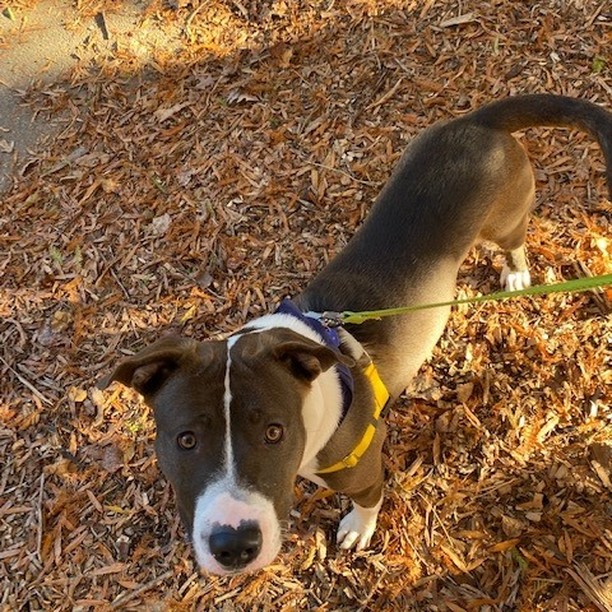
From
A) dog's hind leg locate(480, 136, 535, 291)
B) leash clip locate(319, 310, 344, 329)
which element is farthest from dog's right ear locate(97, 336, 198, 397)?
dog's hind leg locate(480, 136, 535, 291)

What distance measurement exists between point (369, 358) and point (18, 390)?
2.82 m

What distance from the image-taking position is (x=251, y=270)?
542 cm

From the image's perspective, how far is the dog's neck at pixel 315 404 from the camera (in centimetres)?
336

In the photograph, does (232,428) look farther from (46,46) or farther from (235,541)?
(46,46)

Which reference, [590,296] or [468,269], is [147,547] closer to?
[468,269]

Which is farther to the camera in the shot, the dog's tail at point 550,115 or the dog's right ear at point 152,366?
the dog's tail at point 550,115

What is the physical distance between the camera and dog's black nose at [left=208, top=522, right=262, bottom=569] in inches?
107

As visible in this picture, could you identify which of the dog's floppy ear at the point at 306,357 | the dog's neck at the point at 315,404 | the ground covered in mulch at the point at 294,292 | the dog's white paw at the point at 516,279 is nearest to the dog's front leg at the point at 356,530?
the ground covered in mulch at the point at 294,292

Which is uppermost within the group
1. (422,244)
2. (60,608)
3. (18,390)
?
(422,244)

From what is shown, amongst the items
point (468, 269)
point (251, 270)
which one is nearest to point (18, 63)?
point (251, 270)

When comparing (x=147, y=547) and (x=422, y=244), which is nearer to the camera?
(x=422, y=244)

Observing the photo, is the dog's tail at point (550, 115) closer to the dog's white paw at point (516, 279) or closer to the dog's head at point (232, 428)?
the dog's white paw at point (516, 279)

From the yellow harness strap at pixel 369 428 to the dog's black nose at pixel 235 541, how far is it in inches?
35.8

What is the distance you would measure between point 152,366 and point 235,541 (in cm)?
87
